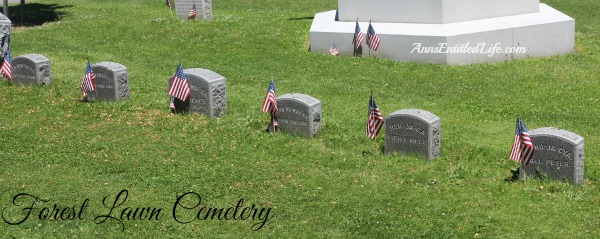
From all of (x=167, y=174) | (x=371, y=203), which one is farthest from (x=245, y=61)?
(x=371, y=203)

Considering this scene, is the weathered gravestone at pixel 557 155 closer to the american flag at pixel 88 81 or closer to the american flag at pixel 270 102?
the american flag at pixel 270 102

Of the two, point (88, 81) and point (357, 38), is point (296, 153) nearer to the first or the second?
point (88, 81)

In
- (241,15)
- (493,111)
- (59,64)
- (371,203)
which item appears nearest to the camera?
(371,203)

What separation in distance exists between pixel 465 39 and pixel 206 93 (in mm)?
9773

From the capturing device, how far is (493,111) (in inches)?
803

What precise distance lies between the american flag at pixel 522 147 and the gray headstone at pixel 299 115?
4.30 m

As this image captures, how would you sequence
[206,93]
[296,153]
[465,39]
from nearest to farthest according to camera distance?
[296,153], [206,93], [465,39]

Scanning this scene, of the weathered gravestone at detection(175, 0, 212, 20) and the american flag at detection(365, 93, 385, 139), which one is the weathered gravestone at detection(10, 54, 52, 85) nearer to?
the american flag at detection(365, 93, 385, 139)

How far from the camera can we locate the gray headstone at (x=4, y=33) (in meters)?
21.2

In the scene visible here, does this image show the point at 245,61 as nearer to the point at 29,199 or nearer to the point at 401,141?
the point at 401,141

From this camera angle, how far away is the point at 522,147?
14758mm

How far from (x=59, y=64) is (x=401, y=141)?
42.0 ft

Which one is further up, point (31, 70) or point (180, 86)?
point (180, 86)

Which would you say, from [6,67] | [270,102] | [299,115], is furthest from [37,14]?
[299,115]
